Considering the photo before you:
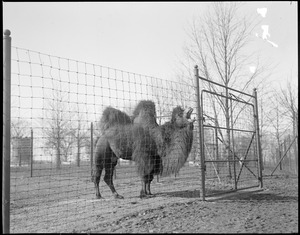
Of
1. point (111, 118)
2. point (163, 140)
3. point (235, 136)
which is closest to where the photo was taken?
point (163, 140)

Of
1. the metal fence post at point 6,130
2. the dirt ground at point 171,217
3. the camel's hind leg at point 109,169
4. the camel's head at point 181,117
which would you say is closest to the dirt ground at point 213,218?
the dirt ground at point 171,217

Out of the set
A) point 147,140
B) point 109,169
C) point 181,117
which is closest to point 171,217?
point 147,140

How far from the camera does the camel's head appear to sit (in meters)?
6.86

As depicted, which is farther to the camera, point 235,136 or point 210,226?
point 235,136

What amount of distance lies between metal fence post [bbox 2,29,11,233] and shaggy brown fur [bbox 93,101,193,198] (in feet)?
11.4

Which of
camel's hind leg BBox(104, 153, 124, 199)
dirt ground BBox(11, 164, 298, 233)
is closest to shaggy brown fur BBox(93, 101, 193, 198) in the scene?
camel's hind leg BBox(104, 153, 124, 199)

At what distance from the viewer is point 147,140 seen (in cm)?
707

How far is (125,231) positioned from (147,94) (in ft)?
9.32

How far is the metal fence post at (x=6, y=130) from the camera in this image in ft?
12.1

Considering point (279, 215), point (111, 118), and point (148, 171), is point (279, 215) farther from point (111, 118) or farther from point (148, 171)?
point (111, 118)

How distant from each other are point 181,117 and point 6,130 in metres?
3.95

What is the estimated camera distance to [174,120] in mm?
7105

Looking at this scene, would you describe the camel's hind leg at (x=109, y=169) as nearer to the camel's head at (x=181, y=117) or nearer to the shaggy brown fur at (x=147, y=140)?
the shaggy brown fur at (x=147, y=140)

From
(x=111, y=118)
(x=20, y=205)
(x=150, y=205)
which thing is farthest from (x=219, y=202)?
(x=20, y=205)
